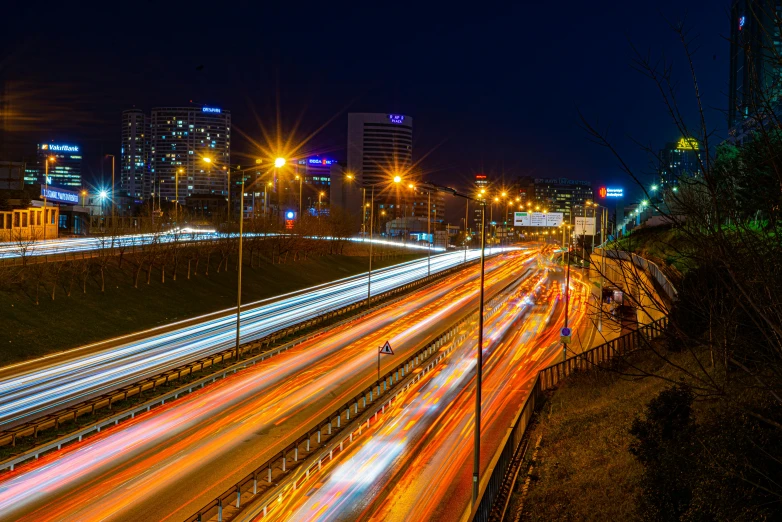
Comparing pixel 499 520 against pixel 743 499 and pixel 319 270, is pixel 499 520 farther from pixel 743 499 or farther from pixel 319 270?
pixel 319 270

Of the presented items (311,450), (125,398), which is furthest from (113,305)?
(311,450)

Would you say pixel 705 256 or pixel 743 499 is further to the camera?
pixel 743 499

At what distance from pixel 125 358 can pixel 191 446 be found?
13177 mm

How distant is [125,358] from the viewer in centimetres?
3009

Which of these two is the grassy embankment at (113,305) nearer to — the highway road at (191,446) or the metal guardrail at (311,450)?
the highway road at (191,446)

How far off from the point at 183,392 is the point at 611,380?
15869 millimetres

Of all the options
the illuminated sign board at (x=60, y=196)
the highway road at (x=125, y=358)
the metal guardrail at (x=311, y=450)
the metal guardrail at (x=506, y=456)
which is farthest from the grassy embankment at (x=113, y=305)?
the illuminated sign board at (x=60, y=196)

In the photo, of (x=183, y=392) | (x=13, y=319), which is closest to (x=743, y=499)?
(x=183, y=392)

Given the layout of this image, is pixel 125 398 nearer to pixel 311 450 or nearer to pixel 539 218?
pixel 311 450

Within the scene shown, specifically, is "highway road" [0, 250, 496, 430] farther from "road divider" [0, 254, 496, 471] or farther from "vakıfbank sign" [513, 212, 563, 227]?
"vakıfbank sign" [513, 212, 563, 227]

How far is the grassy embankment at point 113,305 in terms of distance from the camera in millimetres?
31902

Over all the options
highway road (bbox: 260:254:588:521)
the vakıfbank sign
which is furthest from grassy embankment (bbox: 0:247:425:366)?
the vakıfbank sign

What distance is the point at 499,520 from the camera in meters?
13.4

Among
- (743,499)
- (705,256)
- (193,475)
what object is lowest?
(193,475)
